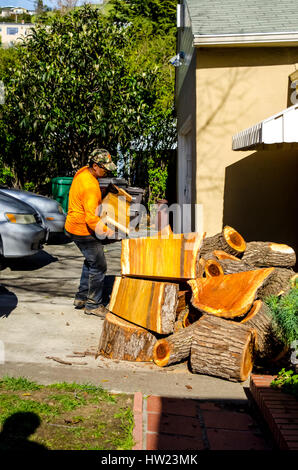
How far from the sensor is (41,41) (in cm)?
1539

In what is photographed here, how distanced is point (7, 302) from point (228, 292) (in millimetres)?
3079

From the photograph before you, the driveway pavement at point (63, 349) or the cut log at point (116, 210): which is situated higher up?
the cut log at point (116, 210)

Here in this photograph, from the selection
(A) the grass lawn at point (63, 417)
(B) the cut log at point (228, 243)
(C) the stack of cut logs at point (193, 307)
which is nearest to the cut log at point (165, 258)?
(C) the stack of cut logs at point (193, 307)

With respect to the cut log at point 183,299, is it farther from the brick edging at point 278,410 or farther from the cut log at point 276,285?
the brick edging at point 278,410

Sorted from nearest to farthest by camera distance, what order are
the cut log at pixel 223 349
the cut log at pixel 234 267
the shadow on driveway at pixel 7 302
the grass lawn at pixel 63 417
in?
the grass lawn at pixel 63 417 → the cut log at pixel 223 349 → the cut log at pixel 234 267 → the shadow on driveway at pixel 7 302

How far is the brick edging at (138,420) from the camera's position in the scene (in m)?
3.49

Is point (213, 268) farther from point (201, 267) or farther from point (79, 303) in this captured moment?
point (79, 303)

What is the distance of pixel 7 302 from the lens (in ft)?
23.3

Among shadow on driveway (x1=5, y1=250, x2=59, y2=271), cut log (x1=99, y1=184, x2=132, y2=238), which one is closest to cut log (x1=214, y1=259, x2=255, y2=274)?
cut log (x1=99, y1=184, x2=132, y2=238)

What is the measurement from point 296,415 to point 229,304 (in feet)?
6.04

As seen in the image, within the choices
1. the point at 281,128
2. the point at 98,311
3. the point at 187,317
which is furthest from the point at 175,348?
the point at 281,128

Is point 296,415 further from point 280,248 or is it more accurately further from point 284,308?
point 280,248

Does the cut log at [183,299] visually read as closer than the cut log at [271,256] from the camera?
Yes

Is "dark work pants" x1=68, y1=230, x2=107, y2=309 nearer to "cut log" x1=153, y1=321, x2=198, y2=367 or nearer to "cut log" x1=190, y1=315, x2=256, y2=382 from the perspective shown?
"cut log" x1=153, y1=321, x2=198, y2=367
